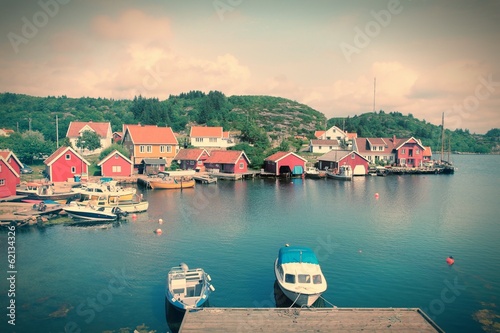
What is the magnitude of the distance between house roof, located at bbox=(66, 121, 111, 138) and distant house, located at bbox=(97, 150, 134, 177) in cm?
3214

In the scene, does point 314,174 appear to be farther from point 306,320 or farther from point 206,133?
point 306,320

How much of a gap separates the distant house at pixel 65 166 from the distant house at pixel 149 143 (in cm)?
1576

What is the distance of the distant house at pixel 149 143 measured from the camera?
76.2 m

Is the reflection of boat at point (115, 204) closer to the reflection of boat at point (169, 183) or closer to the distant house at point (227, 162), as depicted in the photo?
the reflection of boat at point (169, 183)

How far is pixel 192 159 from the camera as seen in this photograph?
7831 centimetres

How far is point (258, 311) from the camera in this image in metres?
18.1

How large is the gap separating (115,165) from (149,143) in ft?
39.5

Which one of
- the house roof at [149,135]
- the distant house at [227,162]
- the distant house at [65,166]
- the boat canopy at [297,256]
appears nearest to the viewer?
the boat canopy at [297,256]

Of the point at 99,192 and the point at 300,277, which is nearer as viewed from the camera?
the point at 300,277

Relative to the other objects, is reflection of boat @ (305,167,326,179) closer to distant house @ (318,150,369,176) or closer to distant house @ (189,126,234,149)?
distant house @ (318,150,369,176)

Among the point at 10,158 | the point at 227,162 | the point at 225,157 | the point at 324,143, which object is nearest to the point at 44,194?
the point at 10,158

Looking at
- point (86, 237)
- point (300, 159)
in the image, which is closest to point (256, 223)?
point (86, 237)

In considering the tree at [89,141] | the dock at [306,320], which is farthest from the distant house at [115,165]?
the dock at [306,320]

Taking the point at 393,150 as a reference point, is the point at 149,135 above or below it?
above
